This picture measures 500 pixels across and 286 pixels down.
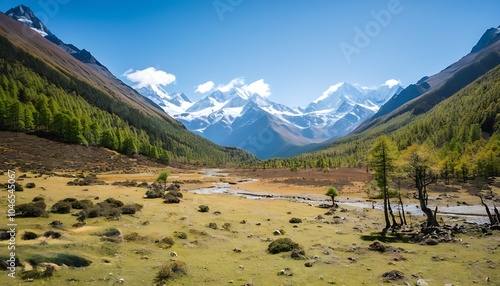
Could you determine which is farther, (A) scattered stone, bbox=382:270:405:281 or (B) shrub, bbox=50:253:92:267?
(A) scattered stone, bbox=382:270:405:281

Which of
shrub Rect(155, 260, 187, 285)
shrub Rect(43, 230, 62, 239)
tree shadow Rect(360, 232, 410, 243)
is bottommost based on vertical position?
tree shadow Rect(360, 232, 410, 243)

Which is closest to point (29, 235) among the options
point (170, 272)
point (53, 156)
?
point (170, 272)

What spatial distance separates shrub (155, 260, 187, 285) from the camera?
17.1 meters

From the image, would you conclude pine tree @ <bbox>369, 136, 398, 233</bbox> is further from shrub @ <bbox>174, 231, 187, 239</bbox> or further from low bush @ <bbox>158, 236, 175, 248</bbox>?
low bush @ <bbox>158, 236, 175, 248</bbox>

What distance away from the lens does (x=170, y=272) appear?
17453 mm

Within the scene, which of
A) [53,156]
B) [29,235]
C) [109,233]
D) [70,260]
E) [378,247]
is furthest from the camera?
[53,156]

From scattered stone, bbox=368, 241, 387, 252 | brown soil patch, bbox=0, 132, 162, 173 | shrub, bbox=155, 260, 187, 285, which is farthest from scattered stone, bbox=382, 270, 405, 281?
brown soil patch, bbox=0, 132, 162, 173

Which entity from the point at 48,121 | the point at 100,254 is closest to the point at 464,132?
the point at 100,254

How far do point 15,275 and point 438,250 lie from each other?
34.6 m

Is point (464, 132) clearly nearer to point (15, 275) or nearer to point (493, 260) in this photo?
point (493, 260)

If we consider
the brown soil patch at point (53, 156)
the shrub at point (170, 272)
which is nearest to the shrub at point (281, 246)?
the shrub at point (170, 272)

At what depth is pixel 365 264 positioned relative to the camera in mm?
22688

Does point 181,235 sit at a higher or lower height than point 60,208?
lower

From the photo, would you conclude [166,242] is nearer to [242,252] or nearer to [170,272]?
[242,252]
